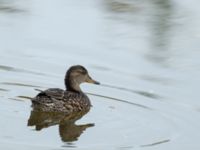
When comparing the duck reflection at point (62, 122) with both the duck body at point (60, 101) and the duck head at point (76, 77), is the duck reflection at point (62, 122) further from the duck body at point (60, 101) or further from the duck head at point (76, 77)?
the duck head at point (76, 77)

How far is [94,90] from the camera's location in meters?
13.2

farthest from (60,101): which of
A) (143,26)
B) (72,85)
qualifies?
(143,26)

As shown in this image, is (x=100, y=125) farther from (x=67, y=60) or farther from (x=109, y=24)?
(x=109, y=24)

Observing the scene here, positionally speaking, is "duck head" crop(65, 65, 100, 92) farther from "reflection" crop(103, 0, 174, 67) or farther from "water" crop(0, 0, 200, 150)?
"reflection" crop(103, 0, 174, 67)

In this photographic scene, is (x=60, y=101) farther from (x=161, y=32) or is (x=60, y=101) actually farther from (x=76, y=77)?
(x=161, y=32)

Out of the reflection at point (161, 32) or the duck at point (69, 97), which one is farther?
the reflection at point (161, 32)

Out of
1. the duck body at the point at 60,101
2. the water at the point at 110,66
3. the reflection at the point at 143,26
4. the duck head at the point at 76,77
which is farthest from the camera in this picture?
the reflection at the point at 143,26

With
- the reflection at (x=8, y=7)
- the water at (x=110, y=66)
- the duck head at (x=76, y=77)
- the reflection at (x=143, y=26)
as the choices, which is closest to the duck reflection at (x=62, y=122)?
the water at (x=110, y=66)

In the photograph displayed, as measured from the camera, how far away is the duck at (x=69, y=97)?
12141 millimetres

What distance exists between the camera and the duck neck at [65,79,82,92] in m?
13.0

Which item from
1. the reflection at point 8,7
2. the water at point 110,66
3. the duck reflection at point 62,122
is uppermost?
the reflection at point 8,7

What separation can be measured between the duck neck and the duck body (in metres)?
0.21

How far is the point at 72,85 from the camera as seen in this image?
13109 mm

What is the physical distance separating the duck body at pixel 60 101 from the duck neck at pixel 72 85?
21 cm
